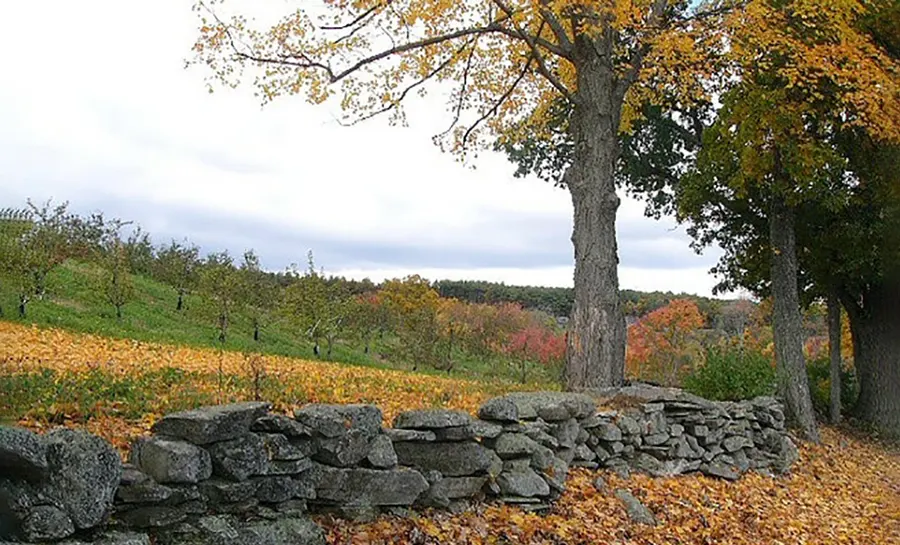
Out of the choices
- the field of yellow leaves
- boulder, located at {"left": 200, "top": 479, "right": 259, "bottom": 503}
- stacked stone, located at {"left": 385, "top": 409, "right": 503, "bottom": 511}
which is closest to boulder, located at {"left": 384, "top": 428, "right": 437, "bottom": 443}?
stacked stone, located at {"left": 385, "top": 409, "right": 503, "bottom": 511}

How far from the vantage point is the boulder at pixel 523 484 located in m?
6.43

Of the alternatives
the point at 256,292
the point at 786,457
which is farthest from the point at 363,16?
the point at 256,292

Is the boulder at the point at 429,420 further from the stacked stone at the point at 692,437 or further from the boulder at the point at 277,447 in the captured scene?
the stacked stone at the point at 692,437

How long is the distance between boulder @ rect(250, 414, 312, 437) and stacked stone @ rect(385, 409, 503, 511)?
32.5 inches

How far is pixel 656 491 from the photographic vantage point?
8016mm

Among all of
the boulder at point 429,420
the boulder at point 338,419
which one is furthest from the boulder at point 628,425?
the boulder at point 338,419

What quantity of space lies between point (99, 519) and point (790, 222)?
13.7 meters

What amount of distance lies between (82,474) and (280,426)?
138 centimetres

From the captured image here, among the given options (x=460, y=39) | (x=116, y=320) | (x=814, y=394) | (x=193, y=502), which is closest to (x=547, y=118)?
(x=460, y=39)

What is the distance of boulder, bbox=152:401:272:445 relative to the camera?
452cm

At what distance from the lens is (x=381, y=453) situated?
554cm

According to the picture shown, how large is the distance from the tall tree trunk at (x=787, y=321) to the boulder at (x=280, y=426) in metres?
11.6

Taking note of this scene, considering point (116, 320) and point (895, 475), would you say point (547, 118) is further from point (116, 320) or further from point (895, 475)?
point (116, 320)

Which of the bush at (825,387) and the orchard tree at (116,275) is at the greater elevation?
the orchard tree at (116,275)
